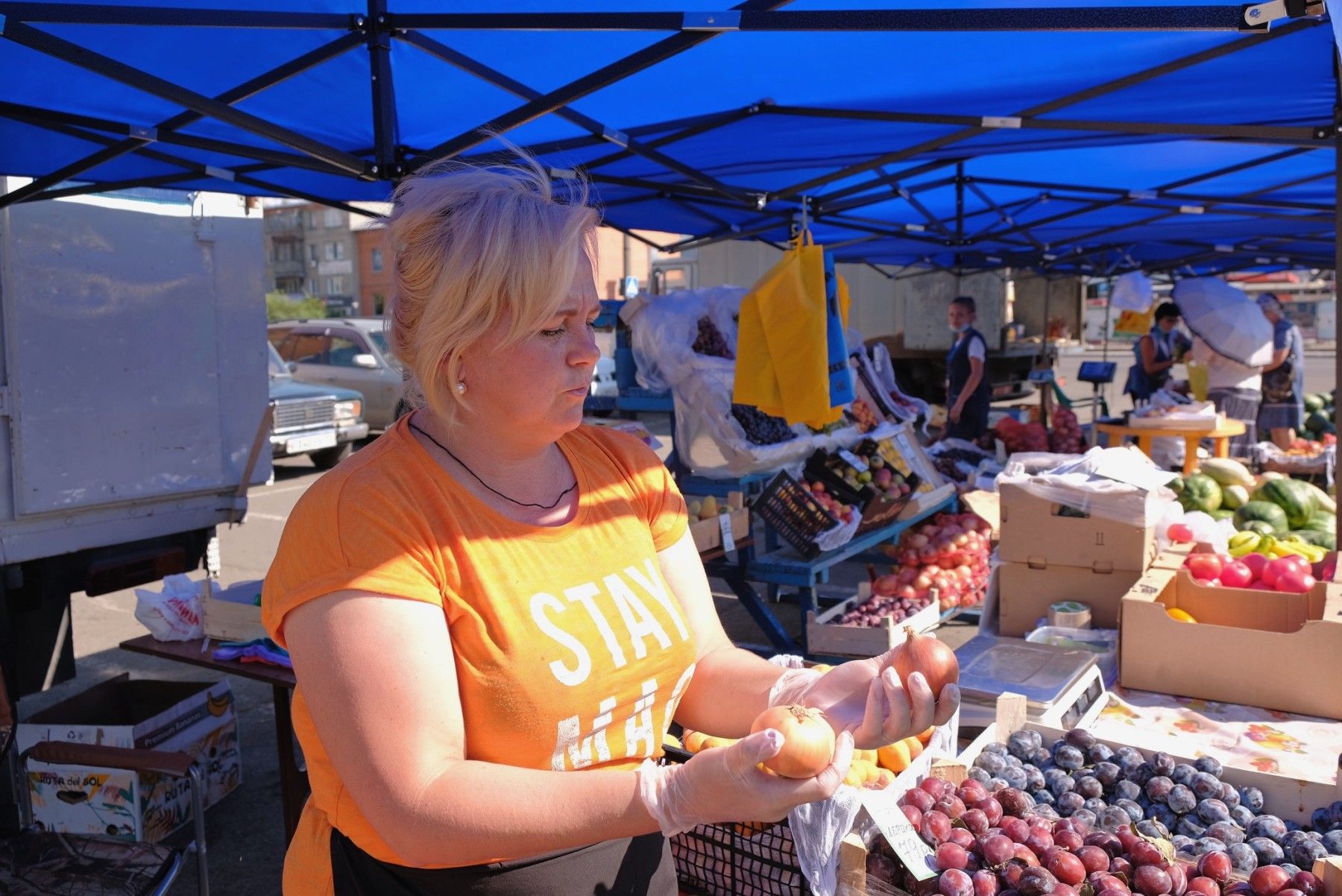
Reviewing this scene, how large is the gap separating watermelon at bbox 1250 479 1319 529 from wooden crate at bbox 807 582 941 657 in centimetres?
261

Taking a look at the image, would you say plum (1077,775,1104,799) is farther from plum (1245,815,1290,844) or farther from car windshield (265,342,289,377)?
car windshield (265,342,289,377)

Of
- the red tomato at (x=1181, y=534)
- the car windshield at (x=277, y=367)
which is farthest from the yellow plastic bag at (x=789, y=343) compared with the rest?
the car windshield at (x=277, y=367)

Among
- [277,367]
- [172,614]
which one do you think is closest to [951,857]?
[172,614]

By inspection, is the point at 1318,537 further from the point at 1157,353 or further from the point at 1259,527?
the point at 1157,353

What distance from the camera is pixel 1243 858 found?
1.95 meters

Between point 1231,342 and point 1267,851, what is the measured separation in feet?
25.9

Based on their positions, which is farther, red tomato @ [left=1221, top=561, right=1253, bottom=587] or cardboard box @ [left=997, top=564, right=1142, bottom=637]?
cardboard box @ [left=997, top=564, right=1142, bottom=637]

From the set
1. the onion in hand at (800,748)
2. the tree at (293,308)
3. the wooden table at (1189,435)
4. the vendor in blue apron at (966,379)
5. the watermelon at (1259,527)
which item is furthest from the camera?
the tree at (293,308)

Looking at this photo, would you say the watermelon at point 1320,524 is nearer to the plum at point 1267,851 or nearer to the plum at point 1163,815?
the plum at point 1163,815

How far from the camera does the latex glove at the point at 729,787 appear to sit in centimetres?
110

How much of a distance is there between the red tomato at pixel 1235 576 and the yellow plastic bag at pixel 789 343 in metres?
1.86

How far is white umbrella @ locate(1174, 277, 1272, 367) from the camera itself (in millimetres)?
8594

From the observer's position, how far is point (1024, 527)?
3.73m

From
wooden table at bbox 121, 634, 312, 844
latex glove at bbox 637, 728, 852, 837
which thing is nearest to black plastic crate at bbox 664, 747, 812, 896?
latex glove at bbox 637, 728, 852, 837
